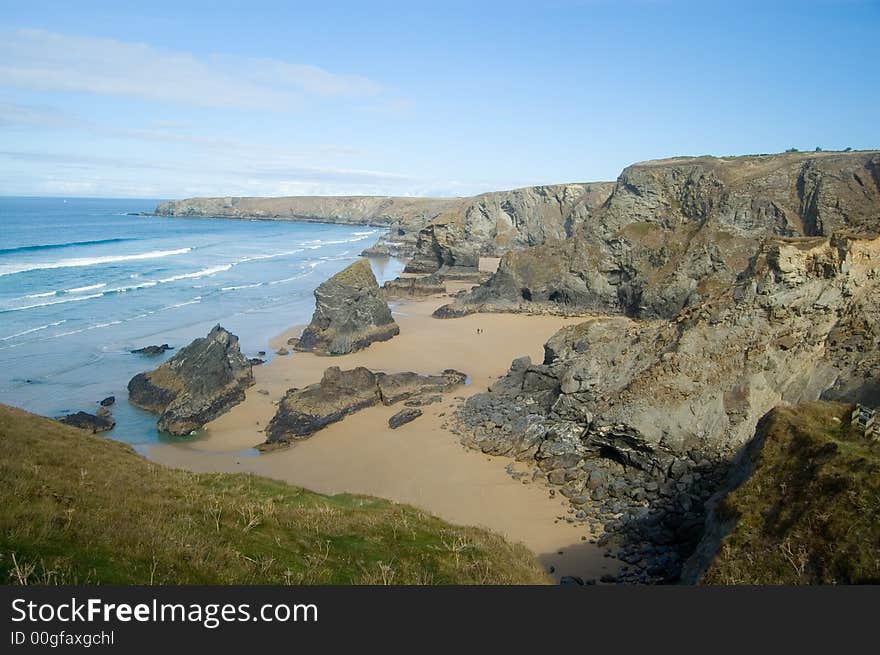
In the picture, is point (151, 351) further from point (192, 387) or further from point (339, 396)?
point (339, 396)

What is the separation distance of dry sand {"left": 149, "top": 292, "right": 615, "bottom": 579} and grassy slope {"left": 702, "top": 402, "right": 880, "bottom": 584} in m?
5.58

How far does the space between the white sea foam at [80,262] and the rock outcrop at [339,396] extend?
58.6 metres

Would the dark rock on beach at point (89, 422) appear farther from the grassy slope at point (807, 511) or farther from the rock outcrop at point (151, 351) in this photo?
the grassy slope at point (807, 511)

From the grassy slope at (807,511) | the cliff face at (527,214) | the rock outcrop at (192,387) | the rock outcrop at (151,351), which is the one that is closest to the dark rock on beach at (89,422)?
the rock outcrop at (192,387)

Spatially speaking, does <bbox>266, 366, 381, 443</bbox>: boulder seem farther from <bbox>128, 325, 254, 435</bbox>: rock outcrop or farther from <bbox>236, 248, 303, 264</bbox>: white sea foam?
<bbox>236, 248, 303, 264</bbox>: white sea foam

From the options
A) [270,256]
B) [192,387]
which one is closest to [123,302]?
[192,387]

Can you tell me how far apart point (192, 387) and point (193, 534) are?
21.6 m

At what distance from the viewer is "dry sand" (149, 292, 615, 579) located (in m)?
18.2

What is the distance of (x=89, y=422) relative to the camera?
87.9ft

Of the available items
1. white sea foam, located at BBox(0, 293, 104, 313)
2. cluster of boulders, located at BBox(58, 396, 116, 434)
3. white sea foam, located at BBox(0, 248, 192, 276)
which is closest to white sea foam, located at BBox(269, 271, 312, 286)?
white sea foam, located at BBox(0, 293, 104, 313)

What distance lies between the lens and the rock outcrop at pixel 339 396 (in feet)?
88.2

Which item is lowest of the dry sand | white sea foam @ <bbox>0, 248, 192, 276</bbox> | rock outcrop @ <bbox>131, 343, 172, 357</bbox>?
the dry sand

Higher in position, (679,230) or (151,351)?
→ (679,230)

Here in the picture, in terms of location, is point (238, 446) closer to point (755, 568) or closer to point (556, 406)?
point (556, 406)
